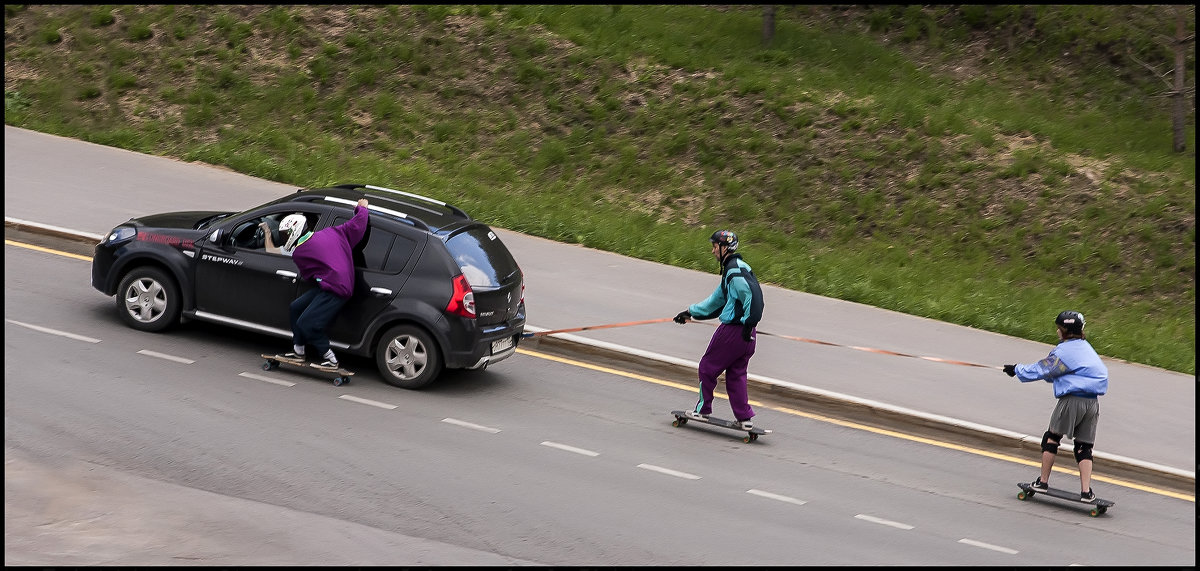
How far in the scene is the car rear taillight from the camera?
1070 centimetres

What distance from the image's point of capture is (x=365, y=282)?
1091 centimetres

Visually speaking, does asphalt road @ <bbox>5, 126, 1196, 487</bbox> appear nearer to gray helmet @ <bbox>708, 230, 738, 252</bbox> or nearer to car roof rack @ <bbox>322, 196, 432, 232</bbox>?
gray helmet @ <bbox>708, 230, 738, 252</bbox>

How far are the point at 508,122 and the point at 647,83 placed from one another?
2.78 metres

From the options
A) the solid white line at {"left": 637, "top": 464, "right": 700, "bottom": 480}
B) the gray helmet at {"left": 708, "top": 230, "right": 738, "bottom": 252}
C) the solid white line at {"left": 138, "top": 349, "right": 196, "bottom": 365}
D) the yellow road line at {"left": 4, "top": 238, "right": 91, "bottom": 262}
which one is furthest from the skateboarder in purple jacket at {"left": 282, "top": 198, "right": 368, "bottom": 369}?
the yellow road line at {"left": 4, "top": 238, "right": 91, "bottom": 262}

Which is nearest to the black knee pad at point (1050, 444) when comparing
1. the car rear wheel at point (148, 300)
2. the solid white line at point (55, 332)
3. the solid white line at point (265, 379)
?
the solid white line at point (265, 379)

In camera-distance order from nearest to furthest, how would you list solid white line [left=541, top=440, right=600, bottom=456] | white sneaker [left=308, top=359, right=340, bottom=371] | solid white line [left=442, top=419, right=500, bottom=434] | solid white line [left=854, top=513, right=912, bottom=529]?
solid white line [left=854, top=513, right=912, bottom=529]
solid white line [left=541, top=440, right=600, bottom=456]
solid white line [left=442, top=419, right=500, bottom=434]
white sneaker [left=308, top=359, right=340, bottom=371]

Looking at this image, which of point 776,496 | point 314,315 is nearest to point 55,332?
point 314,315

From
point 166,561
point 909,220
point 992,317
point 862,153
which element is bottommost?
point 166,561

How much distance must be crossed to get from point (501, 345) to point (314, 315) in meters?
1.80

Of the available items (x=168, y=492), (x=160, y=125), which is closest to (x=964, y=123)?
(x=160, y=125)

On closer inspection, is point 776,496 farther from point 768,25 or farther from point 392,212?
point 768,25

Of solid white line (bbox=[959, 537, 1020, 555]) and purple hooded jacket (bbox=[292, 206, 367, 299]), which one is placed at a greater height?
purple hooded jacket (bbox=[292, 206, 367, 299])

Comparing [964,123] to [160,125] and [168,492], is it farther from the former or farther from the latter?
[168,492]

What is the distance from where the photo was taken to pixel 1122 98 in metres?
21.6
